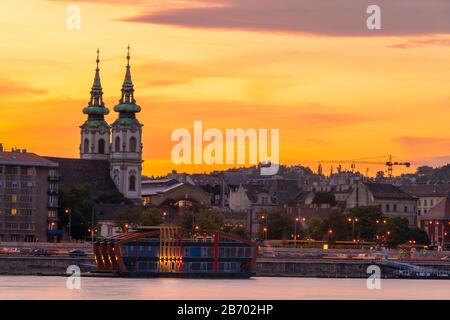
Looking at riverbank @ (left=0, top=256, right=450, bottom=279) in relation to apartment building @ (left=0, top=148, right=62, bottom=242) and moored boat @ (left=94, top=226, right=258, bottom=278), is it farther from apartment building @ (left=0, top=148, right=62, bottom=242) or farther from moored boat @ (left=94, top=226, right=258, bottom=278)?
apartment building @ (left=0, top=148, right=62, bottom=242)

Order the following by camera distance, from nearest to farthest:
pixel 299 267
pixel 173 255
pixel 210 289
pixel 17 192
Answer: pixel 210 289
pixel 173 255
pixel 299 267
pixel 17 192

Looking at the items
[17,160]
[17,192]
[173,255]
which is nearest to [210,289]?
[173,255]

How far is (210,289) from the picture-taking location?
123500mm

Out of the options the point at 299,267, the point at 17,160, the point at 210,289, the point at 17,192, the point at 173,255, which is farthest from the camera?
the point at 17,192

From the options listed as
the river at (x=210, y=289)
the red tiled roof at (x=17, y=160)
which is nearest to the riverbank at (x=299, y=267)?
the river at (x=210, y=289)

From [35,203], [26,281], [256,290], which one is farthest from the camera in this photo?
[35,203]

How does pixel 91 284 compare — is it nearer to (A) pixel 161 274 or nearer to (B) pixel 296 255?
(A) pixel 161 274

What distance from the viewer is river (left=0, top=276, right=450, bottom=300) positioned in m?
114

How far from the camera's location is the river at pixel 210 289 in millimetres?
113606

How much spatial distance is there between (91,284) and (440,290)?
979 inches

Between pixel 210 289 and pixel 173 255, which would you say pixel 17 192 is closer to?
pixel 173 255
